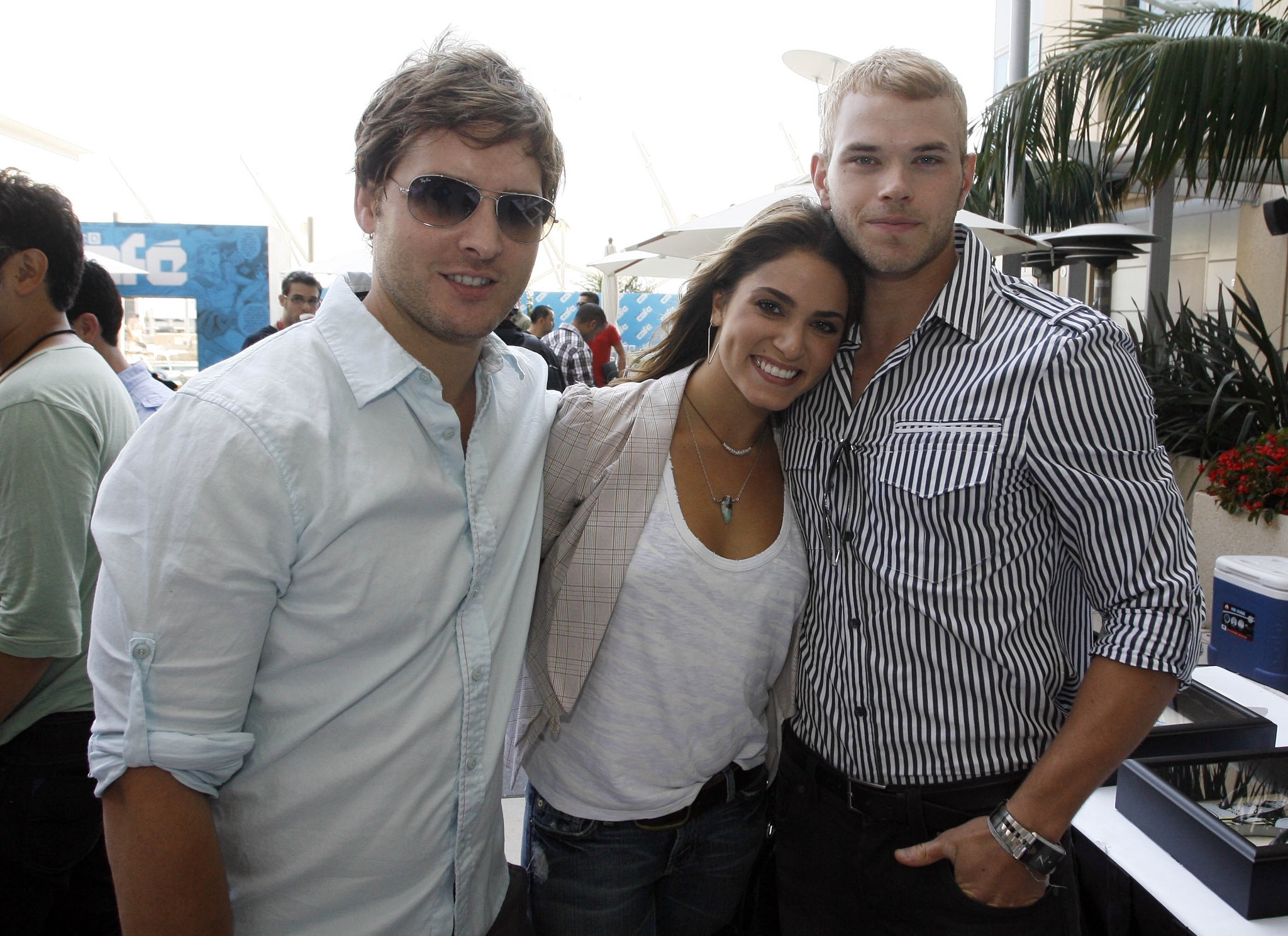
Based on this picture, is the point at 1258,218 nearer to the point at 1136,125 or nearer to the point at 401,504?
the point at 1136,125

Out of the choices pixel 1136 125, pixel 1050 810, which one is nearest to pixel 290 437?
pixel 1050 810

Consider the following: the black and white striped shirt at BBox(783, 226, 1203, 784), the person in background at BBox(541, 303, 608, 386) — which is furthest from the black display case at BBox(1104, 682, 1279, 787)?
the person in background at BBox(541, 303, 608, 386)

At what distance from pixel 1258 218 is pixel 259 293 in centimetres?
1229

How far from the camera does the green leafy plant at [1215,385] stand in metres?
5.35

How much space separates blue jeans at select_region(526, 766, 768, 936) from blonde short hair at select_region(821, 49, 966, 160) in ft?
4.95

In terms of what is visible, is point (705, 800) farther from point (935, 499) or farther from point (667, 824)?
point (935, 499)

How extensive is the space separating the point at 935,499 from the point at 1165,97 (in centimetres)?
495

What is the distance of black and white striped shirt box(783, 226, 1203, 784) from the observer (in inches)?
56.7

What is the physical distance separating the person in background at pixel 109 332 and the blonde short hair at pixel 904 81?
2.54 meters

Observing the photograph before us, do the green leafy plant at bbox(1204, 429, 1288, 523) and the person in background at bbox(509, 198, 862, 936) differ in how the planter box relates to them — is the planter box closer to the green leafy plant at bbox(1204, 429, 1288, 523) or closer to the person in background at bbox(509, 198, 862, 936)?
the green leafy plant at bbox(1204, 429, 1288, 523)

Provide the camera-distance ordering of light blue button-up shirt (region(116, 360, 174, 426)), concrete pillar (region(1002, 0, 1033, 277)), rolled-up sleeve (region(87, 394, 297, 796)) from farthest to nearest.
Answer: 1. concrete pillar (region(1002, 0, 1033, 277))
2. light blue button-up shirt (region(116, 360, 174, 426))
3. rolled-up sleeve (region(87, 394, 297, 796))

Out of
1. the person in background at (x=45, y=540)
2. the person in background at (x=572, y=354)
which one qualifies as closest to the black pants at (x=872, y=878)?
the person in background at (x=45, y=540)

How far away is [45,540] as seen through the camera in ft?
5.93

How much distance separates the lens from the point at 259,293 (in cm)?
1177
